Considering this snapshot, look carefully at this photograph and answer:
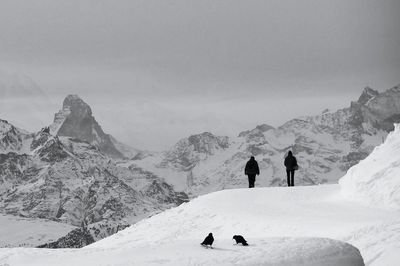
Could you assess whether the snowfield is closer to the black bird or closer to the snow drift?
the snow drift

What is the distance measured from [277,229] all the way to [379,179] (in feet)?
23.6

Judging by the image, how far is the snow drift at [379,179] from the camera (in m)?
34.1

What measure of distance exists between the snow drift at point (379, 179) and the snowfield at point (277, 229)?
51mm

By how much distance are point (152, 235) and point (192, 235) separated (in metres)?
2.65

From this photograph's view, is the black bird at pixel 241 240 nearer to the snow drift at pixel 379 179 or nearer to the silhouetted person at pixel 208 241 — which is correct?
the silhouetted person at pixel 208 241

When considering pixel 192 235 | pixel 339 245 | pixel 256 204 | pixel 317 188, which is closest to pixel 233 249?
pixel 339 245

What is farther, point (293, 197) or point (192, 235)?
point (293, 197)

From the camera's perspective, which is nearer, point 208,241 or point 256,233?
point 208,241

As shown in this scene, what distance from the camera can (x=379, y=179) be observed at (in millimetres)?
35719

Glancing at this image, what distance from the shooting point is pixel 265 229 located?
32.3 m

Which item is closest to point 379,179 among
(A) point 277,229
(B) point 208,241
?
(A) point 277,229

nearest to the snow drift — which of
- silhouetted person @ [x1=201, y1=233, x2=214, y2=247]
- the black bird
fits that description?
the black bird

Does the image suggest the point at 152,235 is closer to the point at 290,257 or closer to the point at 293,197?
the point at 293,197

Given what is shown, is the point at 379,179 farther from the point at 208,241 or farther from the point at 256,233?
the point at 208,241
